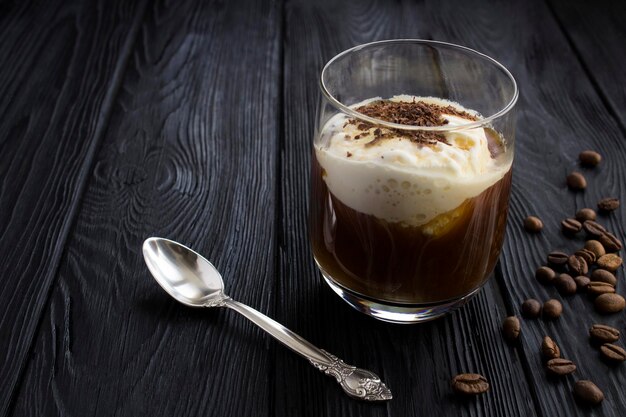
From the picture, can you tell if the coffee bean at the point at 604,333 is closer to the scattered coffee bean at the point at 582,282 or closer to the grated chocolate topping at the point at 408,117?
the scattered coffee bean at the point at 582,282

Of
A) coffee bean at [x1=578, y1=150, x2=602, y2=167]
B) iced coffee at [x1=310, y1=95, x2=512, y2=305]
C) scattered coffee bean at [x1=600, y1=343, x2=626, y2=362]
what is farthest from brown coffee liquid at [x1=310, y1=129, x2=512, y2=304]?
coffee bean at [x1=578, y1=150, x2=602, y2=167]

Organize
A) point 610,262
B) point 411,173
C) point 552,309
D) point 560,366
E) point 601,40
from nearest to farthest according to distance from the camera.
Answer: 1. point 411,173
2. point 560,366
3. point 552,309
4. point 610,262
5. point 601,40

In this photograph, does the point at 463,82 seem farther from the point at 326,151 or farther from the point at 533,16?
the point at 533,16

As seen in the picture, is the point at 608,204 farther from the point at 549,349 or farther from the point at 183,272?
the point at 183,272

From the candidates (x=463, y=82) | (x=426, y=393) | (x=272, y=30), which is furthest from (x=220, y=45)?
(x=426, y=393)

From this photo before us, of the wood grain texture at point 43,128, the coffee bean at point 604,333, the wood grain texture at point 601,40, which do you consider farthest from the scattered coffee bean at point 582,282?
the wood grain texture at point 43,128

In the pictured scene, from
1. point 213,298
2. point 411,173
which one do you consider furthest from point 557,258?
point 213,298

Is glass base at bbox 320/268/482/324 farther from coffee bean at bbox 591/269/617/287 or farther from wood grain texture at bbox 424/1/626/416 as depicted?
coffee bean at bbox 591/269/617/287

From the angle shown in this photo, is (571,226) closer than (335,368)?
No
